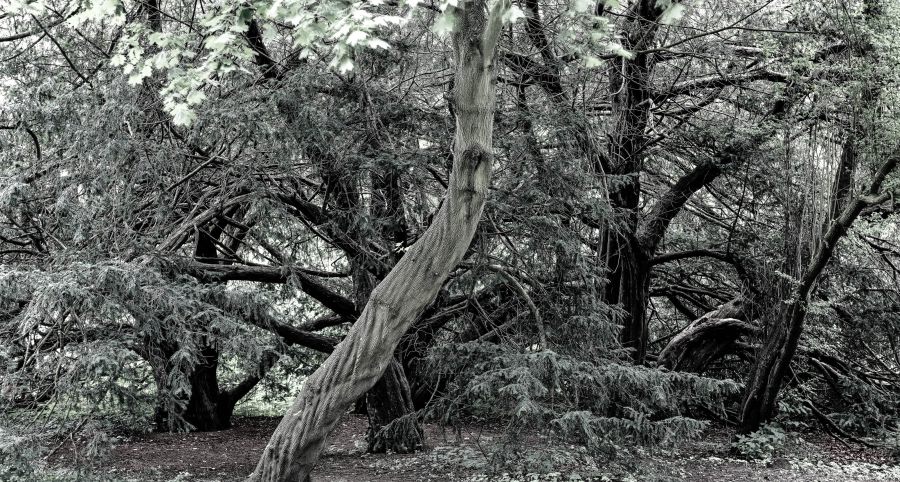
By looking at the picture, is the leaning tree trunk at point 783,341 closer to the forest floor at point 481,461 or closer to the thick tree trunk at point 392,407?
the forest floor at point 481,461

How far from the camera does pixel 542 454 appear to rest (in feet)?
21.4

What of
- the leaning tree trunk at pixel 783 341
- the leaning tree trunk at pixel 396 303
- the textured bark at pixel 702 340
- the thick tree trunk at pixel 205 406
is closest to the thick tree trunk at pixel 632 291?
the textured bark at pixel 702 340

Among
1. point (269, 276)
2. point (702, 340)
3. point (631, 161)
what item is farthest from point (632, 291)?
point (269, 276)

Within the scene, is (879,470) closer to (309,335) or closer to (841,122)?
(841,122)

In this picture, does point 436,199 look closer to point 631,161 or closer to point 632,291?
point 631,161

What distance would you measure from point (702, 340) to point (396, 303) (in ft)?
21.8

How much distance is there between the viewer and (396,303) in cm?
611

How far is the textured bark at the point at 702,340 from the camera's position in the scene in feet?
37.2

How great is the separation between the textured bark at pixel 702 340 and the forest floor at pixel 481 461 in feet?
3.60

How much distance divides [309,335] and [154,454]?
2273mm

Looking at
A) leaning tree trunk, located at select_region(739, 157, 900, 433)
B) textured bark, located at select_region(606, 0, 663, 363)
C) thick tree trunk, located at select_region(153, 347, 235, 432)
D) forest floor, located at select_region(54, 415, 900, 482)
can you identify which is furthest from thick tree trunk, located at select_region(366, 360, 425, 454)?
leaning tree trunk, located at select_region(739, 157, 900, 433)

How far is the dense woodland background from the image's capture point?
6.03m

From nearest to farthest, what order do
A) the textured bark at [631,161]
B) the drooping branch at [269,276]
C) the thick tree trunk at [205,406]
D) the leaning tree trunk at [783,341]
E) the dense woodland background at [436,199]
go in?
the dense woodland background at [436,199]
the drooping branch at [269,276]
the leaning tree trunk at [783,341]
the textured bark at [631,161]
the thick tree trunk at [205,406]

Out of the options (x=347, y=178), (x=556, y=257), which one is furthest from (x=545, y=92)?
(x=347, y=178)
